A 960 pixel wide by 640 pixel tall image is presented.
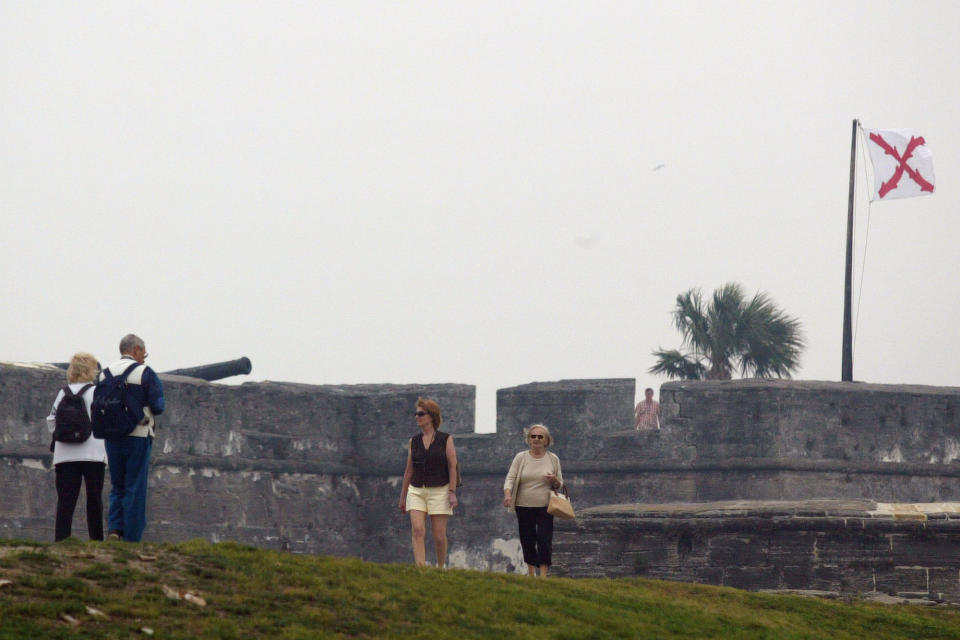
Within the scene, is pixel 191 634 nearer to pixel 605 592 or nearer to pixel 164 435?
pixel 605 592

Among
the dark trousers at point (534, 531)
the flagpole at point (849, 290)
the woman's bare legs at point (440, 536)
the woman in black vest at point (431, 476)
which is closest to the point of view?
the woman's bare legs at point (440, 536)

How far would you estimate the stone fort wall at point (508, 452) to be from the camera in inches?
729

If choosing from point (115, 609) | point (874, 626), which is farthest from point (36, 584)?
point (874, 626)

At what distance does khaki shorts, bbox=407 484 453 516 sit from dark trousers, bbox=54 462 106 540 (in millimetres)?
1931

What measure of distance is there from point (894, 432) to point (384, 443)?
4976 millimetres

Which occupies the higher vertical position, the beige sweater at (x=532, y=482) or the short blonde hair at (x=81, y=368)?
the short blonde hair at (x=81, y=368)

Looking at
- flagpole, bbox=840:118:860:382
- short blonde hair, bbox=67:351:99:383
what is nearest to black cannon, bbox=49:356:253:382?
flagpole, bbox=840:118:860:382

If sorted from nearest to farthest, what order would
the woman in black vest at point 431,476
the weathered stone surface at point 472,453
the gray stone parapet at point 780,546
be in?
the woman in black vest at point 431,476, the gray stone parapet at point 780,546, the weathered stone surface at point 472,453

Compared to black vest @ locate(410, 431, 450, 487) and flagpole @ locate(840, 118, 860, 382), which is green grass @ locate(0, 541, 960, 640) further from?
flagpole @ locate(840, 118, 860, 382)

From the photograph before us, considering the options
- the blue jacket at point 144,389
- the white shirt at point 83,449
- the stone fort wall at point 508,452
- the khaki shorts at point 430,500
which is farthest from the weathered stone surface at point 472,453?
the blue jacket at point 144,389

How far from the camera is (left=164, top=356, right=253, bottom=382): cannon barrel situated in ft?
64.8

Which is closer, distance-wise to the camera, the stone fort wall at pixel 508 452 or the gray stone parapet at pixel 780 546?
the gray stone parapet at pixel 780 546

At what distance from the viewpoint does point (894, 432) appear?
61.0ft

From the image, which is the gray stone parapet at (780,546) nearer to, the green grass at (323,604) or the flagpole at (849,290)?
the green grass at (323,604)
